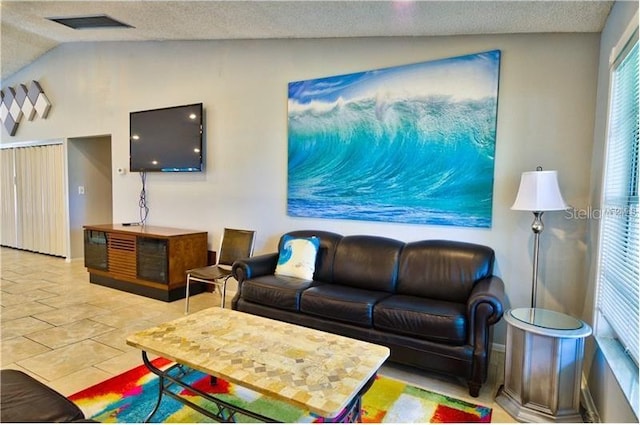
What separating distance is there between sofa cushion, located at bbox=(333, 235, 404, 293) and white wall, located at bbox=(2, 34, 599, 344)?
22cm

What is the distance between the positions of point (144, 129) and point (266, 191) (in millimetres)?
2004

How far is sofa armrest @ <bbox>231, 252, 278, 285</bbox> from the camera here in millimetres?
3355

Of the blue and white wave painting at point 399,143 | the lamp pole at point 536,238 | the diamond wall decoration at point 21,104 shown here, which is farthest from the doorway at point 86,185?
the lamp pole at point 536,238

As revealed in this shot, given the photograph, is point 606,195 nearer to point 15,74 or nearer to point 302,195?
point 302,195

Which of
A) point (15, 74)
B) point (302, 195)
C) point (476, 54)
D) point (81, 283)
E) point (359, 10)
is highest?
point (15, 74)

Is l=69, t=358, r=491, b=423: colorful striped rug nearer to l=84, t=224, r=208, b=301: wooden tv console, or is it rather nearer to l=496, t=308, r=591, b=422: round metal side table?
l=496, t=308, r=591, b=422: round metal side table

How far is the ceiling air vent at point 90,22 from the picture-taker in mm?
4172

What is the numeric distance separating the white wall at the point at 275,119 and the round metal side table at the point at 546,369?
871 millimetres

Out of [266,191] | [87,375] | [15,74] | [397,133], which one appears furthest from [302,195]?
[15,74]

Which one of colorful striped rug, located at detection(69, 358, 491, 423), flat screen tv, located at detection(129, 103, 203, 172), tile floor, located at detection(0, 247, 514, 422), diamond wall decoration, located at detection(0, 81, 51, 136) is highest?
diamond wall decoration, located at detection(0, 81, 51, 136)

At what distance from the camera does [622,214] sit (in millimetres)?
2047

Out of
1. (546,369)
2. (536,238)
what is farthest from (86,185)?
(546,369)

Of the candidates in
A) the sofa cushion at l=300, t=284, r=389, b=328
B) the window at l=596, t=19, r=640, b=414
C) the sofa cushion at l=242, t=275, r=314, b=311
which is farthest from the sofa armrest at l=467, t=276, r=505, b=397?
the sofa cushion at l=242, t=275, r=314, b=311

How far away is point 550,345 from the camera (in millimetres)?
2105
